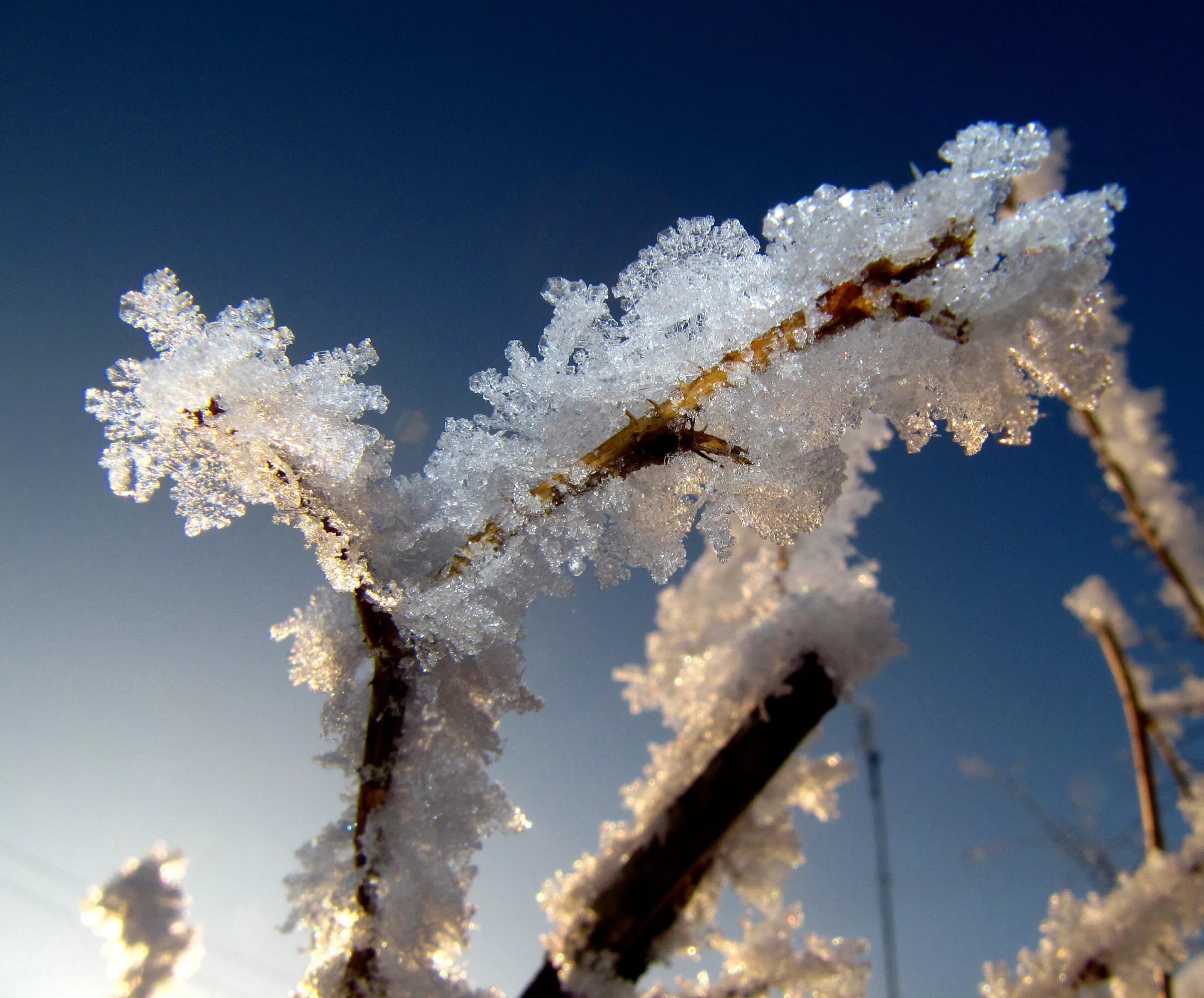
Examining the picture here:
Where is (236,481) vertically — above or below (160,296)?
below

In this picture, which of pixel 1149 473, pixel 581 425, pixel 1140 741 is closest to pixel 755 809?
pixel 581 425

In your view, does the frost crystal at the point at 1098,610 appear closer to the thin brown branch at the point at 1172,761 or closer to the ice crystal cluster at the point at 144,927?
the thin brown branch at the point at 1172,761

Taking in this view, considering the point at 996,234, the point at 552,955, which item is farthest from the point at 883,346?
the point at 552,955

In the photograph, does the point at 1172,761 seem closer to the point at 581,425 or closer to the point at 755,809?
the point at 755,809

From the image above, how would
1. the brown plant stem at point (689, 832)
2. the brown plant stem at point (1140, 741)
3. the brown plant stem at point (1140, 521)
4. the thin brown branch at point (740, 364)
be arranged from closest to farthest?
the thin brown branch at point (740, 364), the brown plant stem at point (689, 832), the brown plant stem at point (1140, 741), the brown plant stem at point (1140, 521)

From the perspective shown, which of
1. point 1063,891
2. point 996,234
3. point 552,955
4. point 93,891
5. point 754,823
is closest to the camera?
point 996,234

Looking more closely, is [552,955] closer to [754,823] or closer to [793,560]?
→ [754,823]

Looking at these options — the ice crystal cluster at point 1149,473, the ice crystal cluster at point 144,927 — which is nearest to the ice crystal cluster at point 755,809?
Answer: the ice crystal cluster at point 1149,473
